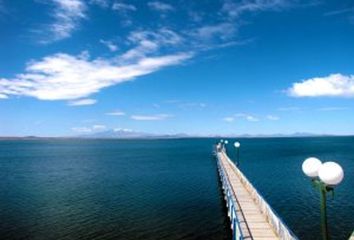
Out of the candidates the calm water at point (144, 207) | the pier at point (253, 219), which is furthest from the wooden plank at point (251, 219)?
the calm water at point (144, 207)

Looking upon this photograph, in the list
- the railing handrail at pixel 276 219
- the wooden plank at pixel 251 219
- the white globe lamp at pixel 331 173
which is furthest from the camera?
the wooden plank at pixel 251 219

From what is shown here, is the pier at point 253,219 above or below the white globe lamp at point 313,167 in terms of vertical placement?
below

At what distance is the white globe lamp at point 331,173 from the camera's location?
9.34m

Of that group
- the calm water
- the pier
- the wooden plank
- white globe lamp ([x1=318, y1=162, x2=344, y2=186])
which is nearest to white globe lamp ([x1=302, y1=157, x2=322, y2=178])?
white globe lamp ([x1=318, y1=162, x2=344, y2=186])

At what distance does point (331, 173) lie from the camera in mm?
9352

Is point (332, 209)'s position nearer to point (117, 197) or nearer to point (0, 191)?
point (117, 197)

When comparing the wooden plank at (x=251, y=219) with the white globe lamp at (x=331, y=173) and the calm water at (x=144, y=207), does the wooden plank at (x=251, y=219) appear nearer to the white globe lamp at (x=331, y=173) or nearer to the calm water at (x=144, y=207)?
the calm water at (x=144, y=207)

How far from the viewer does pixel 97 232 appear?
26.3m

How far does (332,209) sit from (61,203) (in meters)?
26.3

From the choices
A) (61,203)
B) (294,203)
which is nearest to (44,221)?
(61,203)

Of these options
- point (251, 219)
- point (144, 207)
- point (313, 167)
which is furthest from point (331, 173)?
point (144, 207)

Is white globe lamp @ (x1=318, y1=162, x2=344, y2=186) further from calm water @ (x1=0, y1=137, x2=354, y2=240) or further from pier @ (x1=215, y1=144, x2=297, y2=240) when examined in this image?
calm water @ (x1=0, y1=137, x2=354, y2=240)

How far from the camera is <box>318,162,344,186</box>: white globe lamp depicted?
934 centimetres

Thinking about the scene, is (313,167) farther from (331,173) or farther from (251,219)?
(251,219)
